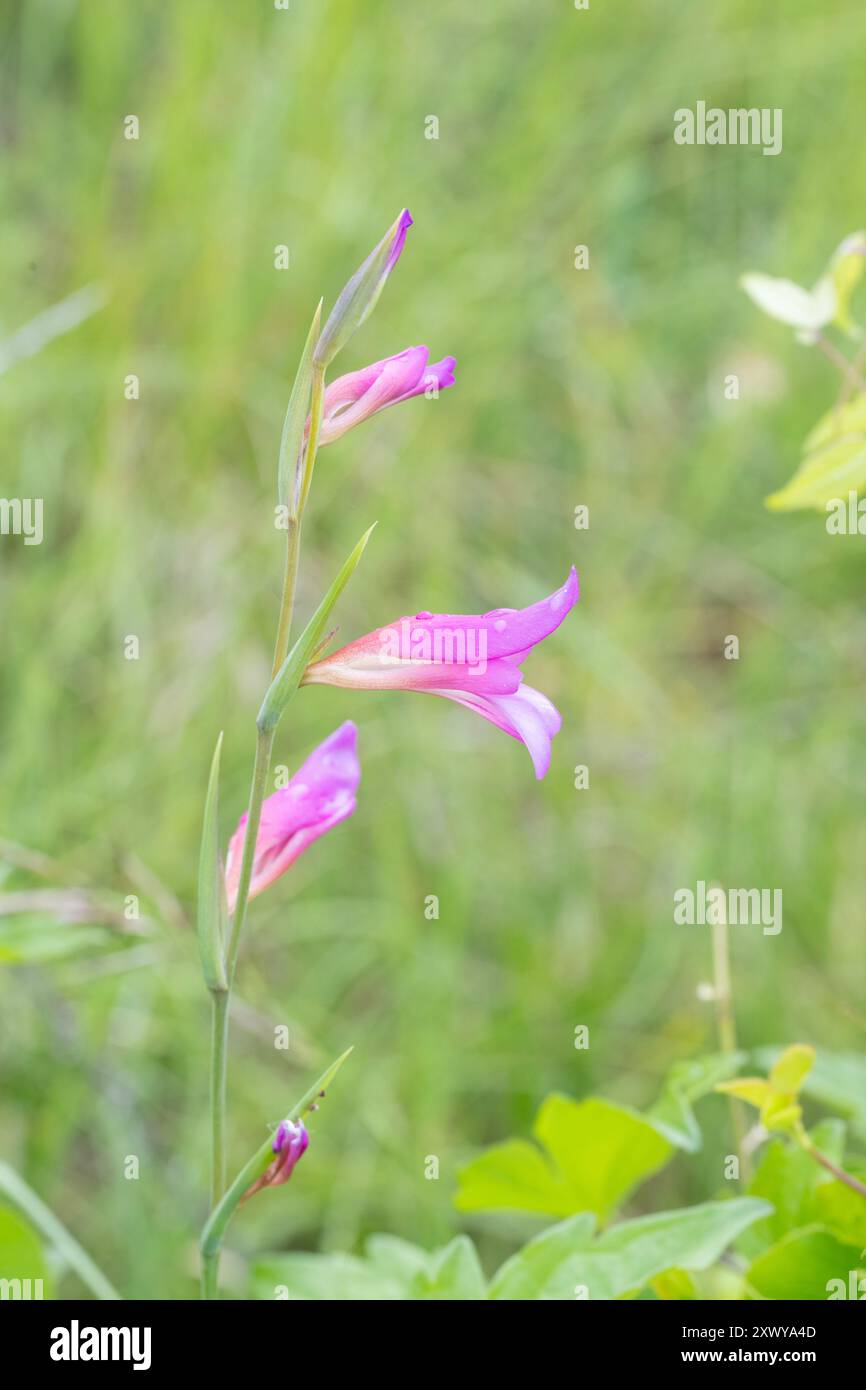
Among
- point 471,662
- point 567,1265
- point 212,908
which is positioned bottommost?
point 567,1265

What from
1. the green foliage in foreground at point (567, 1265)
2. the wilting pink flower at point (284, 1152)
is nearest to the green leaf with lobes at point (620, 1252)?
the green foliage in foreground at point (567, 1265)

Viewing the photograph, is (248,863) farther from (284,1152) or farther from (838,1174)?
(838,1174)

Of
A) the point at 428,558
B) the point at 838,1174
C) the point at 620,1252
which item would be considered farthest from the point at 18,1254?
the point at 428,558

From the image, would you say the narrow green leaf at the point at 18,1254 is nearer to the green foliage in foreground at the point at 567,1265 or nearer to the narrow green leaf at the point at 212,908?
the green foliage in foreground at the point at 567,1265

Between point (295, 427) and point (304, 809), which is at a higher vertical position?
point (295, 427)

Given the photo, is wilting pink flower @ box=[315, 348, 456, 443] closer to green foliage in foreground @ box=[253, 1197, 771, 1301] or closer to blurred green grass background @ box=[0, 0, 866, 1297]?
green foliage in foreground @ box=[253, 1197, 771, 1301]

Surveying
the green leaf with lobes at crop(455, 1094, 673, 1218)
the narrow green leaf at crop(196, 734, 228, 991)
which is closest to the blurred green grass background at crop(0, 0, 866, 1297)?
the green leaf with lobes at crop(455, 1094, 673, 1218)
